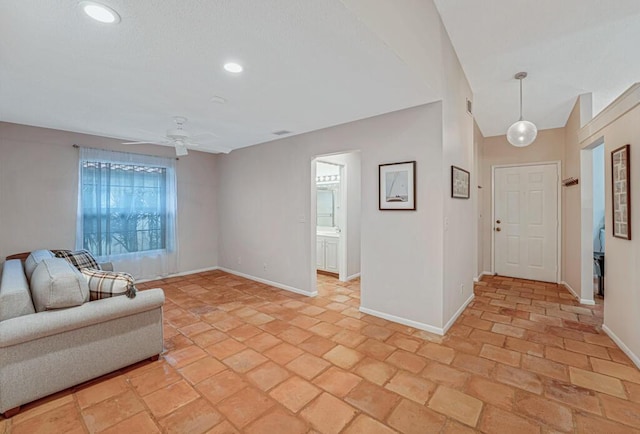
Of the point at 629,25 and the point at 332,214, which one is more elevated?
the point at 629,25

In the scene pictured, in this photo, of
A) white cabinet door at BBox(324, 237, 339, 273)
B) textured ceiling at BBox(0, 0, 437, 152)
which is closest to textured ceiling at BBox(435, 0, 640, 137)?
textured ceiling at BBox(0, 0, 437, 152)

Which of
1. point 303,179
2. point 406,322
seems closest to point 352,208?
point 303,179

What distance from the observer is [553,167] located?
5.04m

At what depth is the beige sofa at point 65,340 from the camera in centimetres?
190

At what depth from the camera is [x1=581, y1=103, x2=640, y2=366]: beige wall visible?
2498 millimetres

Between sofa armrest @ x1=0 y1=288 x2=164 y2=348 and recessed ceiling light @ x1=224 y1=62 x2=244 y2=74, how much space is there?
Answer: 1.97 m

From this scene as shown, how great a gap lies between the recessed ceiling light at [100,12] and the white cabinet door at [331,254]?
14.2ft

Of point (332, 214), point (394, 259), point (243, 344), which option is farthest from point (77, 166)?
point (394, 259)

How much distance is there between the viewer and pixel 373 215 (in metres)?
3.56

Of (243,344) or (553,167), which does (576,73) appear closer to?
(553,167)

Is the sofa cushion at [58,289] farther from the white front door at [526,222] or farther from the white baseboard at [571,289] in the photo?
the white front door at [526,222]

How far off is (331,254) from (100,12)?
4595 mm

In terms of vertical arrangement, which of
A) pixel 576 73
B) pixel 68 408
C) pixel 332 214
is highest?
pixel 576 73

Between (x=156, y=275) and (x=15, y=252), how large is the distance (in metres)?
1.85
